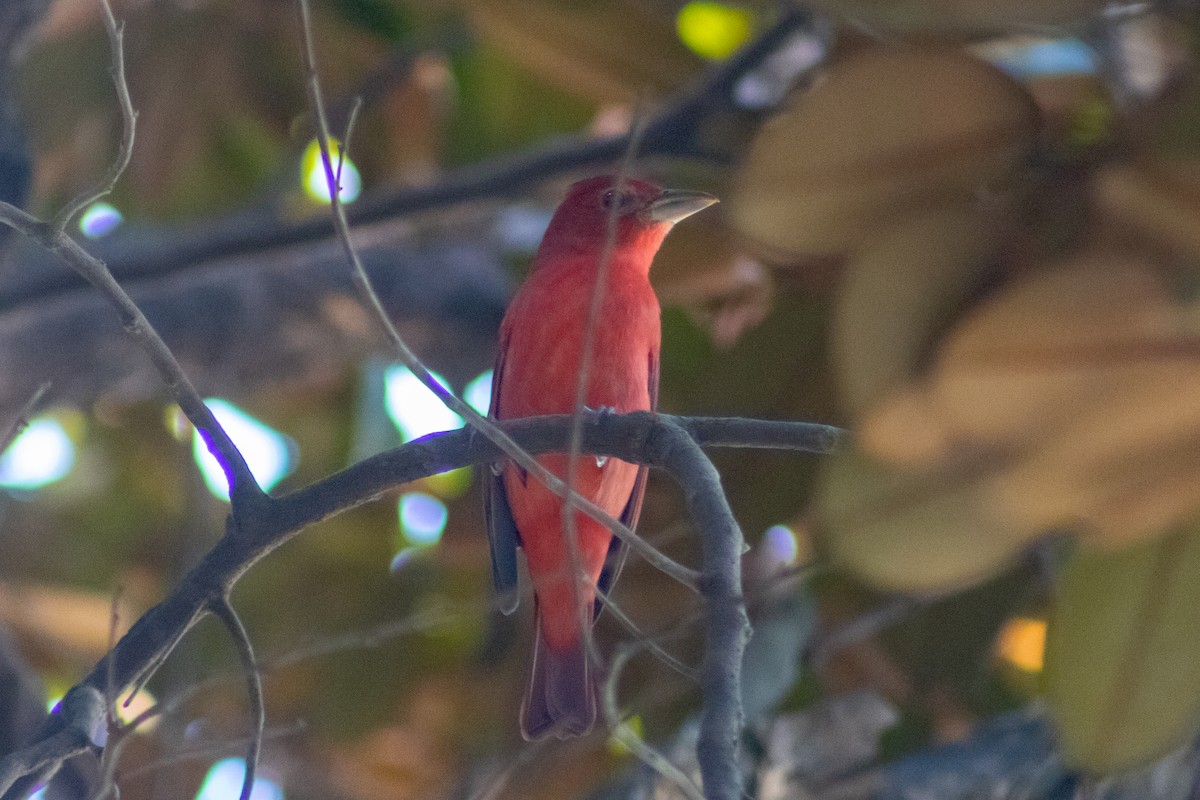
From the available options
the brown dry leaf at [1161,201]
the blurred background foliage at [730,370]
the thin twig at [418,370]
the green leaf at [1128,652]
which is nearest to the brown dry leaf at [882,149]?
the blurred background foliage at [730,370]

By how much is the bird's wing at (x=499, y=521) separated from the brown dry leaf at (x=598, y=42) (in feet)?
2.96

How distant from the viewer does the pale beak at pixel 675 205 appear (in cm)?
358

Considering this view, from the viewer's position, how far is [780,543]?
129 inches

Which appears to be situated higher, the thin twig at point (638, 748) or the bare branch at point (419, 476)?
the bare branch at point (419, 476)

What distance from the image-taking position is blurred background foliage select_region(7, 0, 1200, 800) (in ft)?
3.08

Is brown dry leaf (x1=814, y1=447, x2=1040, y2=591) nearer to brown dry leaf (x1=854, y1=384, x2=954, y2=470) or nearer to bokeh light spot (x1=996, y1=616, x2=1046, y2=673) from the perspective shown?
brown dry leaf (x1=854, y1=384, x2=954, y2=470)

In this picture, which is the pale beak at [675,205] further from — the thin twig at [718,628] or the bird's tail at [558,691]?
the thin twig at [718,628]

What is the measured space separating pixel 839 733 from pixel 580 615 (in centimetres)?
200

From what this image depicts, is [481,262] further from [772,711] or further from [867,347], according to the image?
[867,347]

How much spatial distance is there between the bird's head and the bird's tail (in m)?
1.06

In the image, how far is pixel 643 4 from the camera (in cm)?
312

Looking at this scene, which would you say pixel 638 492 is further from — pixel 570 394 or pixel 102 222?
pixel 102 222

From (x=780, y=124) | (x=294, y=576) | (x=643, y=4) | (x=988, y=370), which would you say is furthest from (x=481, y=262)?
(x=988, y=370)

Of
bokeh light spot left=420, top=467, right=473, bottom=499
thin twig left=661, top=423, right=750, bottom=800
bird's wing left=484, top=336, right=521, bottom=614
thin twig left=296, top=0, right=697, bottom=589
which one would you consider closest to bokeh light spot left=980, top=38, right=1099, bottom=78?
→ thin twig left=661, top=423, right=750, bottom=800
